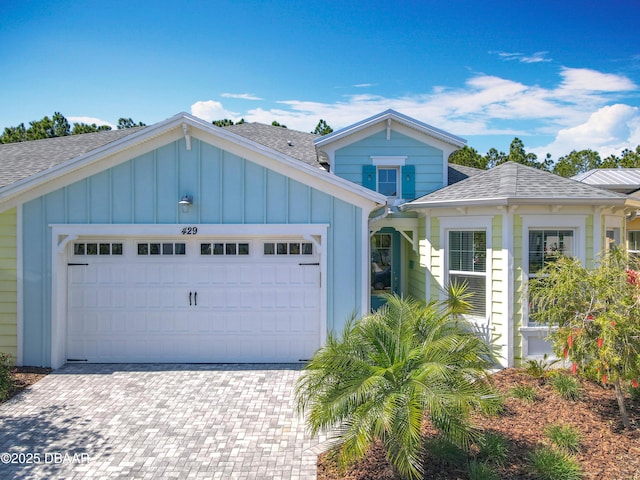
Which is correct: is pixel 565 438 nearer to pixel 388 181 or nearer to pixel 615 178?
pixel 388 181

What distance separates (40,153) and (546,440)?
12549mm

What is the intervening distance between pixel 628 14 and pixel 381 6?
6.39 metres

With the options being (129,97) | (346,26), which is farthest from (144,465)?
(346,26)

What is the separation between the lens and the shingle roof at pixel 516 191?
725 cm

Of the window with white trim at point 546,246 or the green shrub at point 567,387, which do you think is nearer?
the green shrub at point 567,387

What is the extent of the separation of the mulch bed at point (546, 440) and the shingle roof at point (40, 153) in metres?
8.89

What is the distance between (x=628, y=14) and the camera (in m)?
10.8

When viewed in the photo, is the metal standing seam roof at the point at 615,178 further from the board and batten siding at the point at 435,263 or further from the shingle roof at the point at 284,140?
the shingle roof at the point at 284,140

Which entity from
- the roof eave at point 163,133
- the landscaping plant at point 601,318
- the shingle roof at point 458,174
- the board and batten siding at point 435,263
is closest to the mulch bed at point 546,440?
the landscaping plant at point 601,318

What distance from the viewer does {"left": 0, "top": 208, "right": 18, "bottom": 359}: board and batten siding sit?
773 cm

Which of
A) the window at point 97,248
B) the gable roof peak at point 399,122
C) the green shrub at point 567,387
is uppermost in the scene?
the gable roof peak at point 399,122

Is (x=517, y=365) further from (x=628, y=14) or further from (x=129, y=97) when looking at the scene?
(x=129, y=97)

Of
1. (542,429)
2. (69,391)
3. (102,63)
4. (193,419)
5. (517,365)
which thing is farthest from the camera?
(102,63)

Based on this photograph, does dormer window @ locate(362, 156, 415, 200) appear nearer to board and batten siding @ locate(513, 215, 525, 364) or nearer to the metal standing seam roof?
board and batten siding @ locate(513, 215, 525, 364)
